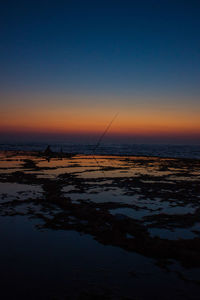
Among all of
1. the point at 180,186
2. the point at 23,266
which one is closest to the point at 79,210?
the point at 23,266

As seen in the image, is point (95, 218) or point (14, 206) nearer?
point (95, 218)

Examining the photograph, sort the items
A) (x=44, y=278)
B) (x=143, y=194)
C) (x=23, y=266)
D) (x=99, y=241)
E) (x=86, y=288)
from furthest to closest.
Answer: (x=143, y=194) → (x=99, y=241) → (x=23, y=266) → (x=44, y=278) → (x=86, y=288)

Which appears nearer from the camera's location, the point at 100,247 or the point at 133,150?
the point at 100,247

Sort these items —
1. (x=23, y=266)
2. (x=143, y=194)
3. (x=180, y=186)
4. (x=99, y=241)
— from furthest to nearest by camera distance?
(x=180, y=186) < (x=143, y=194) < (x=99, y=241) < (x=23, y=266)

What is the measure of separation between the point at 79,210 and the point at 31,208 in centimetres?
209

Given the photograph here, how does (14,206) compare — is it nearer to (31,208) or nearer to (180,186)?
(31,208)

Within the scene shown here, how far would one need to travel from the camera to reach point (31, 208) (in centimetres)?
830

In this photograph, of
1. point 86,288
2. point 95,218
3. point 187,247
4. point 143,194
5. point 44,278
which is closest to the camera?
point 86,288

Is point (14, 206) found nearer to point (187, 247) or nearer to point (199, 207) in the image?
point (187, 247)

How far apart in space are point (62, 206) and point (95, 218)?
6.77 feet

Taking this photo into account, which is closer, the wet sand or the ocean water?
the wet sand

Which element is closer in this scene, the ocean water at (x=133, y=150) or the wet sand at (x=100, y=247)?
the wet sand at (x=100, y=247)

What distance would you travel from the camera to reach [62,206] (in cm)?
858

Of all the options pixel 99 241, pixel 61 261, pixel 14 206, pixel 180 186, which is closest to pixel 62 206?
pixel 14 206
